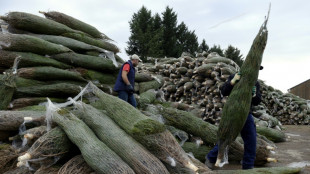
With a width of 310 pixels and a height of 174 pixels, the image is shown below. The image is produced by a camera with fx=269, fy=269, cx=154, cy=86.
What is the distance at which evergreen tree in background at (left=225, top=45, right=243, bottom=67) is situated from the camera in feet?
97.3

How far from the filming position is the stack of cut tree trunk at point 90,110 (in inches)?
122

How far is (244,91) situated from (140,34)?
22.8m

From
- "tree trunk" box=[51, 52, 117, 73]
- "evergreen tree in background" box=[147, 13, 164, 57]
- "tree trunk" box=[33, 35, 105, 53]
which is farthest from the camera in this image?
"evergreen tree in background" box=[147, 13, 164, 57]

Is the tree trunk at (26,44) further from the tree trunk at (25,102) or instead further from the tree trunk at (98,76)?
the tree trunk at (25,102)

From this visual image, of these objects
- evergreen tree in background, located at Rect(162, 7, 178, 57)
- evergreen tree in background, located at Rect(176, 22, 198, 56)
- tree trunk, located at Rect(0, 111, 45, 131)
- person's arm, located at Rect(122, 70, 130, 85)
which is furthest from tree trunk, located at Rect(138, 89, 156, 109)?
evergreen tree in background, located at Rect(176, 22, 198, 56)

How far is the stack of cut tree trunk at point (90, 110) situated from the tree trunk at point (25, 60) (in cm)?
2

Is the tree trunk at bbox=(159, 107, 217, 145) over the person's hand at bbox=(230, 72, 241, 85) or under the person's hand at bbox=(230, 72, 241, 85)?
under

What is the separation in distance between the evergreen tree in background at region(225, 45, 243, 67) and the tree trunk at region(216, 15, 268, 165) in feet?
89.2

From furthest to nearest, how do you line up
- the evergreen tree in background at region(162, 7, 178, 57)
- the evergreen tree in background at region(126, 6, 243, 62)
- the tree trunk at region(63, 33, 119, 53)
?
the evergreen tree in background at region(162, 7, 178, 57), the evergreen tree in background at region(126, 6, 243, 62), the tree trunk at region(63, 33, 119, 53)

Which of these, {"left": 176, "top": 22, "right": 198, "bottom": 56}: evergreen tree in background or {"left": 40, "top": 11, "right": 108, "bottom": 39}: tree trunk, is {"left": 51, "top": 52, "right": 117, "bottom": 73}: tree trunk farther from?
{"left": 176, "top": 22, "right": 198, "bottom": 56}: evergreen tree in background

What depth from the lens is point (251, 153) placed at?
3.83 metres

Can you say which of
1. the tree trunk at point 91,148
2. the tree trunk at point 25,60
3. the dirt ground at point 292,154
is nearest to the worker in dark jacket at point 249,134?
the dirt ground at point 292,154

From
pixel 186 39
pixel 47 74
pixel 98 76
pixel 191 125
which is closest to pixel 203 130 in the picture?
pixel 191 125

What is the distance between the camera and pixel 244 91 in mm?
3400
